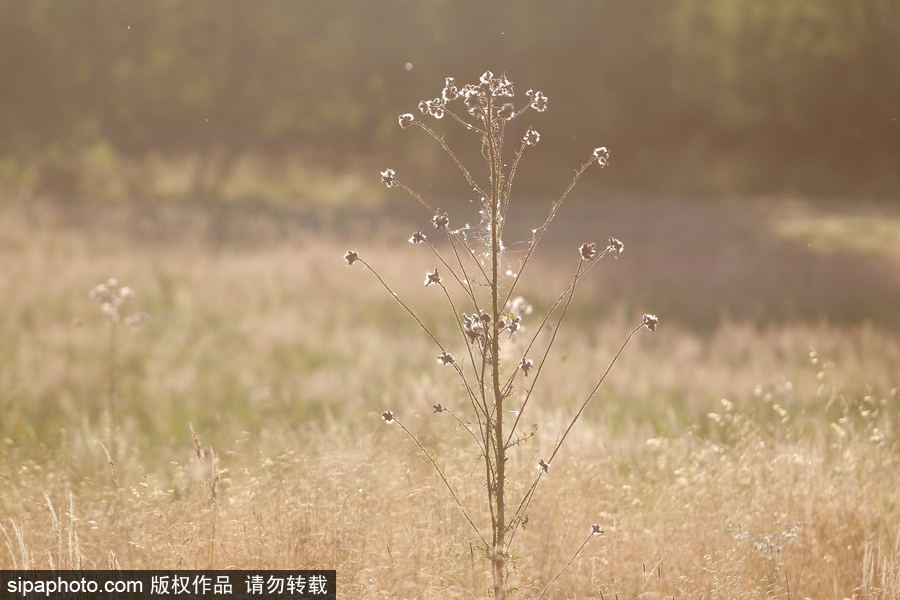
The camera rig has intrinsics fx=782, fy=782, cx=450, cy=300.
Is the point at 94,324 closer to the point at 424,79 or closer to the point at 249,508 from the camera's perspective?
the point at 249,508

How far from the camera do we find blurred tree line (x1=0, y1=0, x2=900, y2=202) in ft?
73.6

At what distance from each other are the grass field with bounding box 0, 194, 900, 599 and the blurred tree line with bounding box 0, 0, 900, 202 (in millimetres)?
10002

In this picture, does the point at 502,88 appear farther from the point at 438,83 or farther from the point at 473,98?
the point at 438,83

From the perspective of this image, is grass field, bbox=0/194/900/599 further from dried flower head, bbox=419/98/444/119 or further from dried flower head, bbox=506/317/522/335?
dried flower head, bbox=419/98/444/119

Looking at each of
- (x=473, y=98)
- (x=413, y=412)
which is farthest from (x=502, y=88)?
(x=413, y=412)

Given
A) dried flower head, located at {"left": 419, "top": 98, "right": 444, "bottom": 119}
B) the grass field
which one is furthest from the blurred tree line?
dried flower head, located at {"left": 419, "top": 98, "right": 444, "bottom": 119}

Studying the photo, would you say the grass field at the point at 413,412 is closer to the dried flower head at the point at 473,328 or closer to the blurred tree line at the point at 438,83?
the dried flower head at the point at 473,328

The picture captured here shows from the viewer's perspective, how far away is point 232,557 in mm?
2656

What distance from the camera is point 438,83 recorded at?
2461cm

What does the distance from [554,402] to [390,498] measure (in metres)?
2.42

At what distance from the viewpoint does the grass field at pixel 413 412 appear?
8.98ft

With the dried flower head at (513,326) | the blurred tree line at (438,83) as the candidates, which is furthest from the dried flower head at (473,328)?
the blurred tree line at (438,83)

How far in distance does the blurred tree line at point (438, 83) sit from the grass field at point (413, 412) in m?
10.0

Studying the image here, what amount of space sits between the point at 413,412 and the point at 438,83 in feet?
72.5
